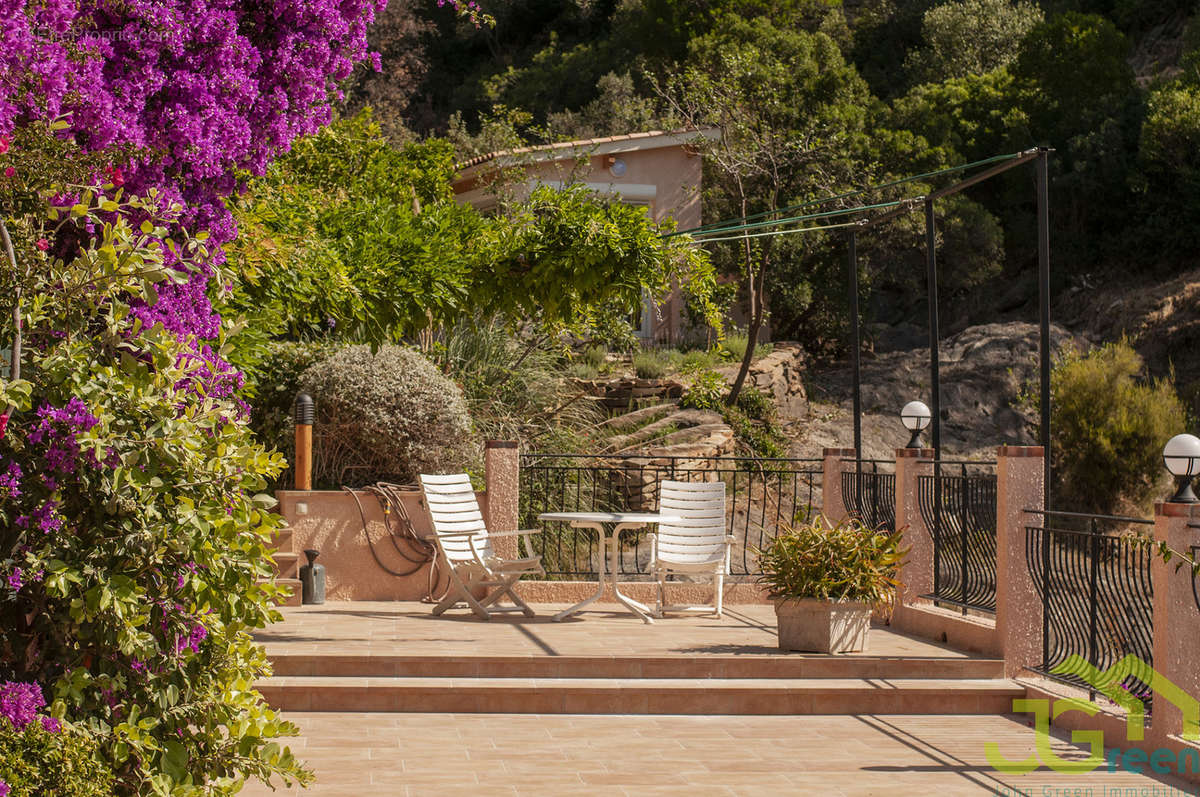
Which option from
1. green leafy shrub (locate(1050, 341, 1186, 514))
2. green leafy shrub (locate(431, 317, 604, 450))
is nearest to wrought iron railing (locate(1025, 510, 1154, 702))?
green leafy shrub (locate(431, 317, 604, 450))

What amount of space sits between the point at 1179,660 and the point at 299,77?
4.66m

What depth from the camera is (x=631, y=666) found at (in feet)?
22.5

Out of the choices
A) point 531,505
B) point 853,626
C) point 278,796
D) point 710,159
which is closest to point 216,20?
point 278,796

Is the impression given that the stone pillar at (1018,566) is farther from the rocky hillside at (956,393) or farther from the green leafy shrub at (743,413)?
the rocky hillside at (956,393)

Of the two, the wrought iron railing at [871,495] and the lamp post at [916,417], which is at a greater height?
the lamp post at [916,417]

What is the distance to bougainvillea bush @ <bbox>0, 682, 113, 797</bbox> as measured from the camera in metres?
3.06

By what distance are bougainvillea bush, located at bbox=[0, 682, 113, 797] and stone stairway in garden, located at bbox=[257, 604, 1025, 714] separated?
321 cm

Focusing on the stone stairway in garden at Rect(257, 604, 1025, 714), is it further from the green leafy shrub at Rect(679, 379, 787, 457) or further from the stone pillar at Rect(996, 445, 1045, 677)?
the green leafy shrub at Rect(679, 379, 787, 457)

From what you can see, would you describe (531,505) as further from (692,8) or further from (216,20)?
(692,8)

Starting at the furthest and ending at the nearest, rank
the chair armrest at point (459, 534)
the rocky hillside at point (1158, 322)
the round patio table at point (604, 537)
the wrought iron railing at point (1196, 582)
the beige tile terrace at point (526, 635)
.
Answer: the rocky hillside at point (1158, 322) → the chair armrest at point (459, 534) → the round patio table at point (604, 537) → the beige tile terrace at point (526, 635) → the wrought iron railing at point (1196, 582)

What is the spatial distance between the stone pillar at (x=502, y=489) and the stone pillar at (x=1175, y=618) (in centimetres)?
495

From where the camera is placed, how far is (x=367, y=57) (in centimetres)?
612

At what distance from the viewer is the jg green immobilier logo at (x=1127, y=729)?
17.3 feet

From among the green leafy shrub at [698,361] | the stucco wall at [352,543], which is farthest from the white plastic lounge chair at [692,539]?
the green leafy shrub at [698,361]
